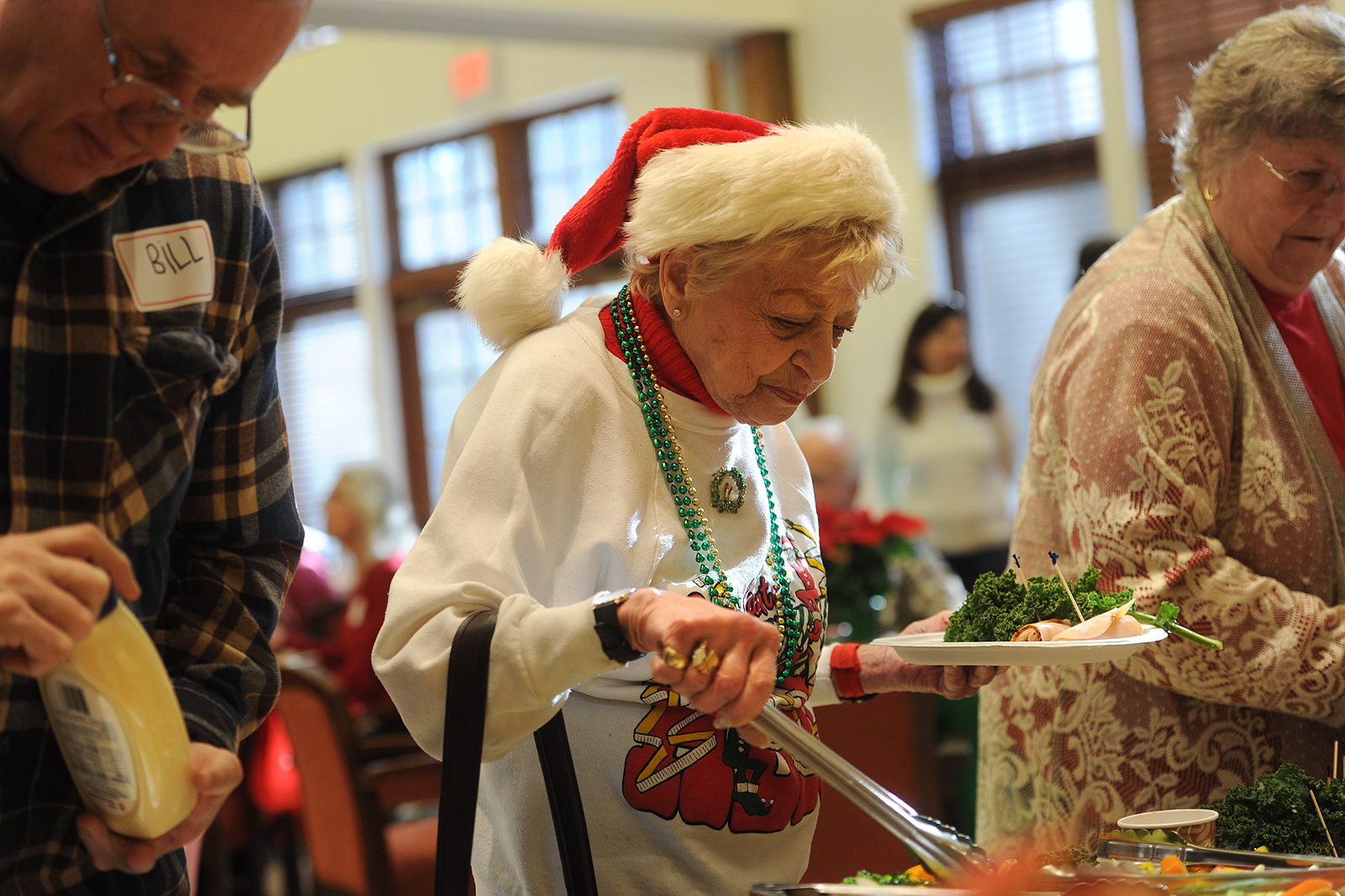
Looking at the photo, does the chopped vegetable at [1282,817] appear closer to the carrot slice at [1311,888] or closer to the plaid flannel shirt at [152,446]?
the carrot slice at [1311,888]

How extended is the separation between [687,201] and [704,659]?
1.66 ft

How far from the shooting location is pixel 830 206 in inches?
51.2

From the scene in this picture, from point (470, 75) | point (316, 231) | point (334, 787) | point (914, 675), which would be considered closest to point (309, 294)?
point (316, 231)

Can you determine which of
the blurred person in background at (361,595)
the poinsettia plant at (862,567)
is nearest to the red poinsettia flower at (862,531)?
the poinsettia plant at (862,567)

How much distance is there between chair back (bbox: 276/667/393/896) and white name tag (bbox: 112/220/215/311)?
6.16 ft

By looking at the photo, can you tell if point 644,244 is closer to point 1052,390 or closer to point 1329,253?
point 1052,390

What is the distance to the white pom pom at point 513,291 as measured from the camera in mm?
1395

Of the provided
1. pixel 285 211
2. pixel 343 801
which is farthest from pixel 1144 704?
pixel 285 211

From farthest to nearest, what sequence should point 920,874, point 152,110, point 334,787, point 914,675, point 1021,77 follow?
point 1021,77, point 334,787, point 914,675, point 920,874, point 152,110

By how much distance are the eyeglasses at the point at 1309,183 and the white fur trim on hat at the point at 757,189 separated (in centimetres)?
60

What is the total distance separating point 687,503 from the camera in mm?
1337

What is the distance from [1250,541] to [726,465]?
67cm

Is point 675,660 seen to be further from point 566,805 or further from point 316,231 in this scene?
point 316,231

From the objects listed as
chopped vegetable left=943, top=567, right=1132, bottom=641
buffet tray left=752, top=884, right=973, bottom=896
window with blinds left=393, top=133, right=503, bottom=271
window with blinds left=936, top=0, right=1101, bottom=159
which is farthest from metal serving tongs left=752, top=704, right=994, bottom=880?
window with blinds left=393, top=133, right=503, bottom=271
